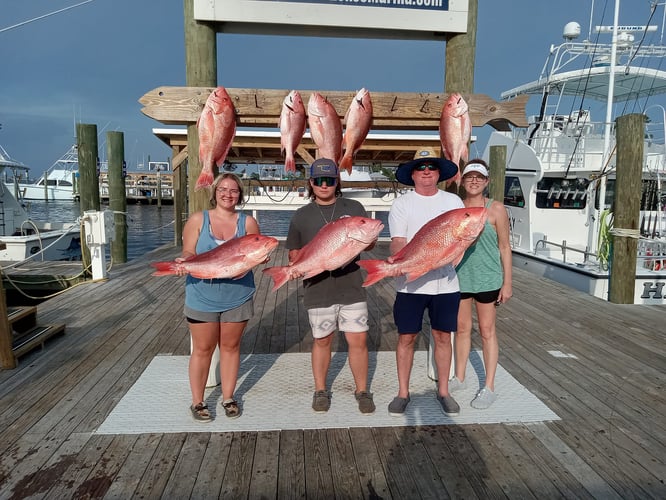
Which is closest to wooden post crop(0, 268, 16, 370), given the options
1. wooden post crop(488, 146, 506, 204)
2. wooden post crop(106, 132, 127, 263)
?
wooden post crop(106, 132, 127, 263)

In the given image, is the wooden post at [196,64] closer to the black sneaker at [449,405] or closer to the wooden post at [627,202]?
A: the black sneaker at [449,405]

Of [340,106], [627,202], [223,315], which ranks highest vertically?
[340,106]

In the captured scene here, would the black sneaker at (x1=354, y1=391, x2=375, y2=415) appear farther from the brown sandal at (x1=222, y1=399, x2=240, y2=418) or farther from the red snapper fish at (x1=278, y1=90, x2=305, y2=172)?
the red snapper fish at (x1=278, y1=90, x2=305, y2=172)

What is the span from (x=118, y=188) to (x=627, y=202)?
952 centimetres

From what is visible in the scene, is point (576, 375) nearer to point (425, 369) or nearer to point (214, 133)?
point (425, 369)

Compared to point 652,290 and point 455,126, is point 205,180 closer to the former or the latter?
point 455,126

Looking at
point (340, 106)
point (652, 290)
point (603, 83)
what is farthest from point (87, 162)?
point (603, 83)

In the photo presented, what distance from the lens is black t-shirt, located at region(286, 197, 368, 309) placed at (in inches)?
113

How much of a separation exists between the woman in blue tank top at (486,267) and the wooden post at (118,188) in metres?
8.37

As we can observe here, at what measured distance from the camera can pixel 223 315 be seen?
2.75m

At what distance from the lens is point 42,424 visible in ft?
9.04

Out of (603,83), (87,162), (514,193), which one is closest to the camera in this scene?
(87,162)

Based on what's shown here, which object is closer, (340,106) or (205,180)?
(205,180)

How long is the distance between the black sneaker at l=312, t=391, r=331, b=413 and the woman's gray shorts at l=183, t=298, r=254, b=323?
732 mm
